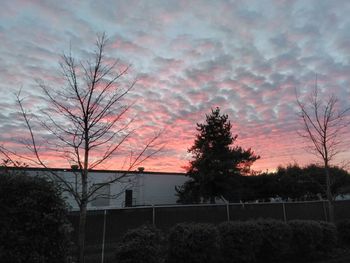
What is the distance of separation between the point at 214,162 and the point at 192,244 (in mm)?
38676

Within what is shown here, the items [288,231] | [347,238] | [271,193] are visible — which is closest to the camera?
[288,231]

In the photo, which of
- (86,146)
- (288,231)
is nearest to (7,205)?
(86,146)

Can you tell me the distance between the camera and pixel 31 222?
608 centimetres

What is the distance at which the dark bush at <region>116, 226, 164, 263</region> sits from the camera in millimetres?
8250

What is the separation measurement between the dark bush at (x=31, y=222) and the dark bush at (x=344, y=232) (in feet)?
37.9

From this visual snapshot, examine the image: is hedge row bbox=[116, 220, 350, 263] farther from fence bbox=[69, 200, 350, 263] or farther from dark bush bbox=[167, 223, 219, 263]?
fence bbox=[69, 200, 350, 263]

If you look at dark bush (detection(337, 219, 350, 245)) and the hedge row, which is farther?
dark bush (detection(337, 219, 350, 245))

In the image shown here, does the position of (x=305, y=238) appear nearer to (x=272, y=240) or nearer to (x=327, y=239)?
(x=327, y=239)

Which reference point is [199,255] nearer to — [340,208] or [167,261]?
[167,261]

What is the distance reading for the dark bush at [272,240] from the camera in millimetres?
11320

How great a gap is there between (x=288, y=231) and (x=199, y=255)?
3.53m

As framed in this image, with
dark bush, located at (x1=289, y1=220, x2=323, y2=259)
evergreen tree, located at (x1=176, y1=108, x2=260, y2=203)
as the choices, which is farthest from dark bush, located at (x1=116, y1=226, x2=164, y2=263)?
evergreen tree, located at (x1=176, y1=108, x2=260, y2=203)

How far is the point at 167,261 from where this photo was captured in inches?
381

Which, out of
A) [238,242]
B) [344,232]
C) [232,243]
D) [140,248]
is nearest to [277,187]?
[344,232]
